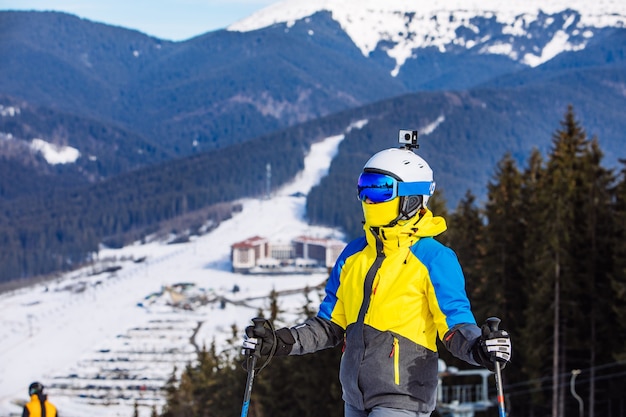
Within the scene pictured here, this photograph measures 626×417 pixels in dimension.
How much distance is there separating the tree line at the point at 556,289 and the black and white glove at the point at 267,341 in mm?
15475

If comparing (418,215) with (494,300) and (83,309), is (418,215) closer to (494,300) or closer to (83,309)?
(494,300)

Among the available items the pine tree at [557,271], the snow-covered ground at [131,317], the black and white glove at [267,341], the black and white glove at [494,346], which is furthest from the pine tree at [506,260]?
the snow-covered ground at [131,317]

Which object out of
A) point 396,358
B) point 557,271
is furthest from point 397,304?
point 557,271

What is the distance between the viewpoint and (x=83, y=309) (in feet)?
371

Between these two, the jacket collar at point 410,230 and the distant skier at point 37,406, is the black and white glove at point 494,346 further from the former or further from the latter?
the distant skier at point 37,406

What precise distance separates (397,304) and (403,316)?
2.7 inches

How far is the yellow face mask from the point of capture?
484cm

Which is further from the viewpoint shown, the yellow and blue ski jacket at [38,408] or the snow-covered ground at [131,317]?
the snow-covered ground at [131,317]

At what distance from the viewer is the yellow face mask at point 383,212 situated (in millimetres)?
4840

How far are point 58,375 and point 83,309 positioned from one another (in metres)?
37.1

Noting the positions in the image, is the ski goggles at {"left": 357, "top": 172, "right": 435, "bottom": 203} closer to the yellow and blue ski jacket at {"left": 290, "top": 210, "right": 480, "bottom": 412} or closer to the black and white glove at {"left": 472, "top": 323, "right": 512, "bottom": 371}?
the yellow and blue ski jacket at {"left": 290, "top": 210, "right": 480, "bottom": 412}

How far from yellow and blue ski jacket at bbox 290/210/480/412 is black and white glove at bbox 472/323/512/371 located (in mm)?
154

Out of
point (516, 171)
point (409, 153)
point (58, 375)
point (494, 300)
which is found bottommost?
point (58, 375)

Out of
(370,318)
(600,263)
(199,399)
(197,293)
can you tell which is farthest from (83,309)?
(370,318)
